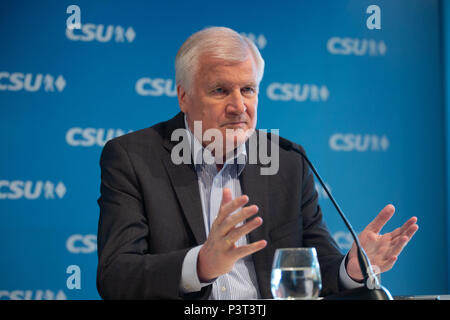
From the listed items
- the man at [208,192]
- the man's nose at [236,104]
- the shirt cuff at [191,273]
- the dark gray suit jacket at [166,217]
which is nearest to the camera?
the shirt cuff at [191,273]

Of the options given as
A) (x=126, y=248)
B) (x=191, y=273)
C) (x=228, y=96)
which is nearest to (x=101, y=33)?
(x=228, y=96)

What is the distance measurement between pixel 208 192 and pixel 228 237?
26.4 inches

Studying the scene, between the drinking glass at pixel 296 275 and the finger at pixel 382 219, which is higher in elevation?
the finger at pixel 382 219

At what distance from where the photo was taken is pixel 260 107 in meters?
3.98

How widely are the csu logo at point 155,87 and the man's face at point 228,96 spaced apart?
1840mm

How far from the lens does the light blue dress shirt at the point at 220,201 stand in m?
1.79

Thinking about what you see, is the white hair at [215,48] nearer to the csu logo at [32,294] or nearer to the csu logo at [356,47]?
the csu logo at [32,294]

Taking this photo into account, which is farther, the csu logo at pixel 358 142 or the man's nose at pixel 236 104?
the csu logo at pixel 358 142

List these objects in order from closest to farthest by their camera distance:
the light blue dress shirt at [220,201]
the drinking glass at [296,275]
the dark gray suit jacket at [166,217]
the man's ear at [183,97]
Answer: the drinking glass at [296,275] < the dark gray suit jacket at [166,217] < the light blue dress shirt at [220,201] < the man's ear at [183,97]

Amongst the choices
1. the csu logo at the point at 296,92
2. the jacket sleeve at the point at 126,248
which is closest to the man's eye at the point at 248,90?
the jacket sleeve at the point at 126,248

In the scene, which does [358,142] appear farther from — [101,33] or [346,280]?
[346,280]

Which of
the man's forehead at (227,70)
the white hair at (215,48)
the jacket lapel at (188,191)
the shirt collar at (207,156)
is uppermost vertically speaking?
the white hair at (215,48)

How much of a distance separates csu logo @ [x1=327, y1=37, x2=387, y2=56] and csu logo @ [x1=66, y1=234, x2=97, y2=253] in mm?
2363

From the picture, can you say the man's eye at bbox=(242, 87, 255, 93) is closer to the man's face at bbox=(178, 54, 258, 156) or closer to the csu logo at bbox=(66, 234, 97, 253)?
the man's face at bbox=(178, 54, 258, 156)
